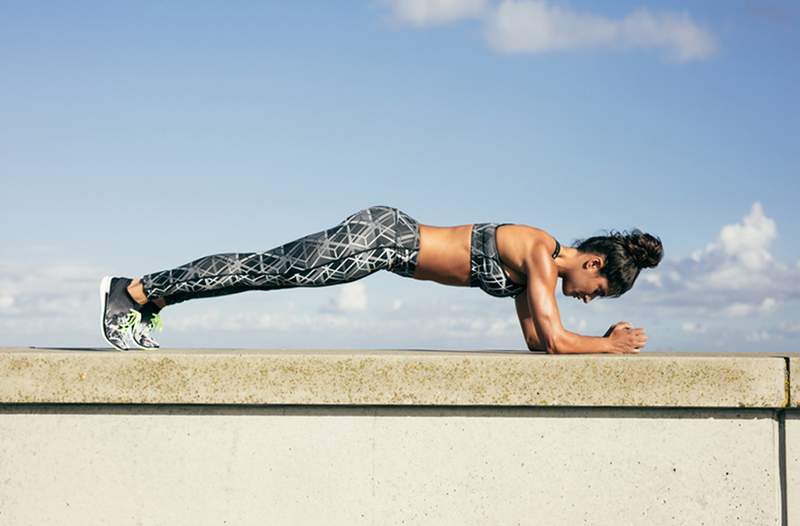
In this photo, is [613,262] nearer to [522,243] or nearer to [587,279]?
[587,279]

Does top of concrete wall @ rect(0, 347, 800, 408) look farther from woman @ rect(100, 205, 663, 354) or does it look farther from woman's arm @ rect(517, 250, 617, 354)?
woman @ rect(100, 205, 663, 354)

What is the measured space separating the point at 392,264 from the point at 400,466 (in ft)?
6.43

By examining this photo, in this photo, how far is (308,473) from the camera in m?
4.65

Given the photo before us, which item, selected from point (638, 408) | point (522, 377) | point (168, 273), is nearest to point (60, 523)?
point (168, 273)

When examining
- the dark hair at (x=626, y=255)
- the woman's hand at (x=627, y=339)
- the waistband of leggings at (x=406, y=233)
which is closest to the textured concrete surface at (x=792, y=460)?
the woman's hand at (x=627, y=339)

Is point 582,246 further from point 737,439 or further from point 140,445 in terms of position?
point 140,445

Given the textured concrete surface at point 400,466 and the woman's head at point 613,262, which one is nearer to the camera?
the textured concrete surface at point 400,466

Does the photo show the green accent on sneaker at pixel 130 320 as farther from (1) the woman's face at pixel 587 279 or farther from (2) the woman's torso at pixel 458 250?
(1) the woman's face at pixel 587 279

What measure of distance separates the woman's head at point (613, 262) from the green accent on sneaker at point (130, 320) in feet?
10.0

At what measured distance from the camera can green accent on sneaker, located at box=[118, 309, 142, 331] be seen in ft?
20.0

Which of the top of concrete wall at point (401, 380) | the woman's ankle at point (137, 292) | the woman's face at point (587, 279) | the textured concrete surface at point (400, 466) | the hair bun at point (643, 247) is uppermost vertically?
the hair bun at point (643, 247)

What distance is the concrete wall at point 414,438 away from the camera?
458cm

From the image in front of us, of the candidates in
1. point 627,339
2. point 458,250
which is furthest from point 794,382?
point 458,250

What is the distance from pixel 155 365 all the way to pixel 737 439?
3147mm
